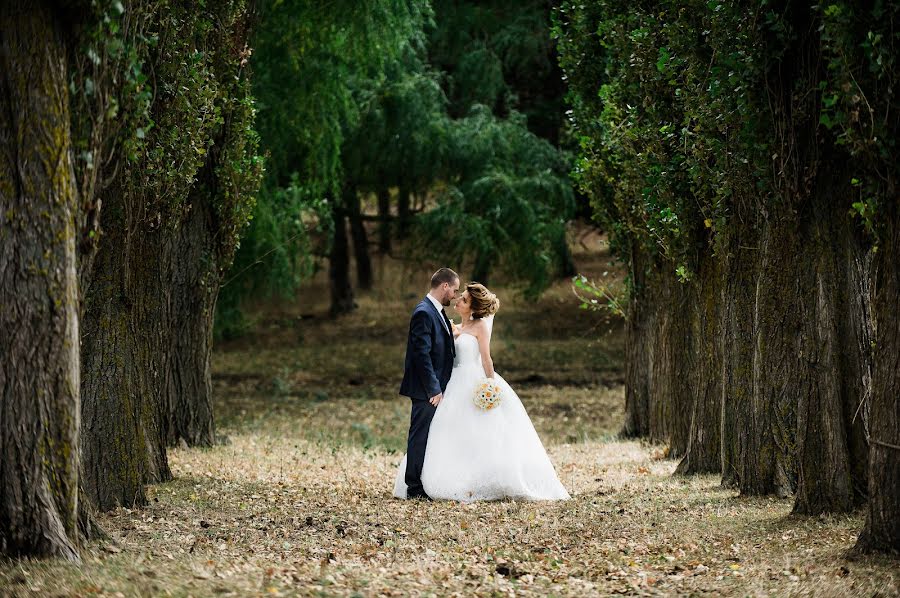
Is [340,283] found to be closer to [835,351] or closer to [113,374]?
[113,374]

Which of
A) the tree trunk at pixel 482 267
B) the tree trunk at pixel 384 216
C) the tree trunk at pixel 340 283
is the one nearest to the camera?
the tree trunk at pixel 482 267

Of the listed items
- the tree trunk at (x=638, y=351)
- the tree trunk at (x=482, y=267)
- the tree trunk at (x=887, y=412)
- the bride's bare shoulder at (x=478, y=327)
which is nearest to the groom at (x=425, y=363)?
the bride's bare shoulder at (x=478, y=327)

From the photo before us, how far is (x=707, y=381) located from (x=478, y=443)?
9.81ft

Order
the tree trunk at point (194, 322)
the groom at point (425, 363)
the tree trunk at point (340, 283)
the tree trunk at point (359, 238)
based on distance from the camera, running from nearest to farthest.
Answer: the groom at point (425, 363) → the tree trunk at point (194, 322) → the tree trunk at point (359, 238) → the tree trunk at point (340, 283)

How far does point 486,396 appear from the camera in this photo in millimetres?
11633

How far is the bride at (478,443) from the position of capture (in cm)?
1138

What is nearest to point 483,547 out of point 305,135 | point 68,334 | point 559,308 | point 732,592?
point 732,592

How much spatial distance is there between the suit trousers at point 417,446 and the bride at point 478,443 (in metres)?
0.08

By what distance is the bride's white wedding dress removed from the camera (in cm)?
1138

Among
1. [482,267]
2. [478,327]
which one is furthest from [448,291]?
[482,267]

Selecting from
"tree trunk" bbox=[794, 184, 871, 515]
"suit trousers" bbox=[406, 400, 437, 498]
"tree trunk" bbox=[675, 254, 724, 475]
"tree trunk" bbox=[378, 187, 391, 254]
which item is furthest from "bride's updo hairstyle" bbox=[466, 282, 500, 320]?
"tree trunk" bbox=[378, 187, 391, 254]

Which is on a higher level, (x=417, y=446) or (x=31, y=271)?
(x=31, y=271)

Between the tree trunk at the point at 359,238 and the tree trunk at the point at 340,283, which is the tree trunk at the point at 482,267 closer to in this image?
the tree trunk at the point at 359,238

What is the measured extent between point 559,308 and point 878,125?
28.6 meters
